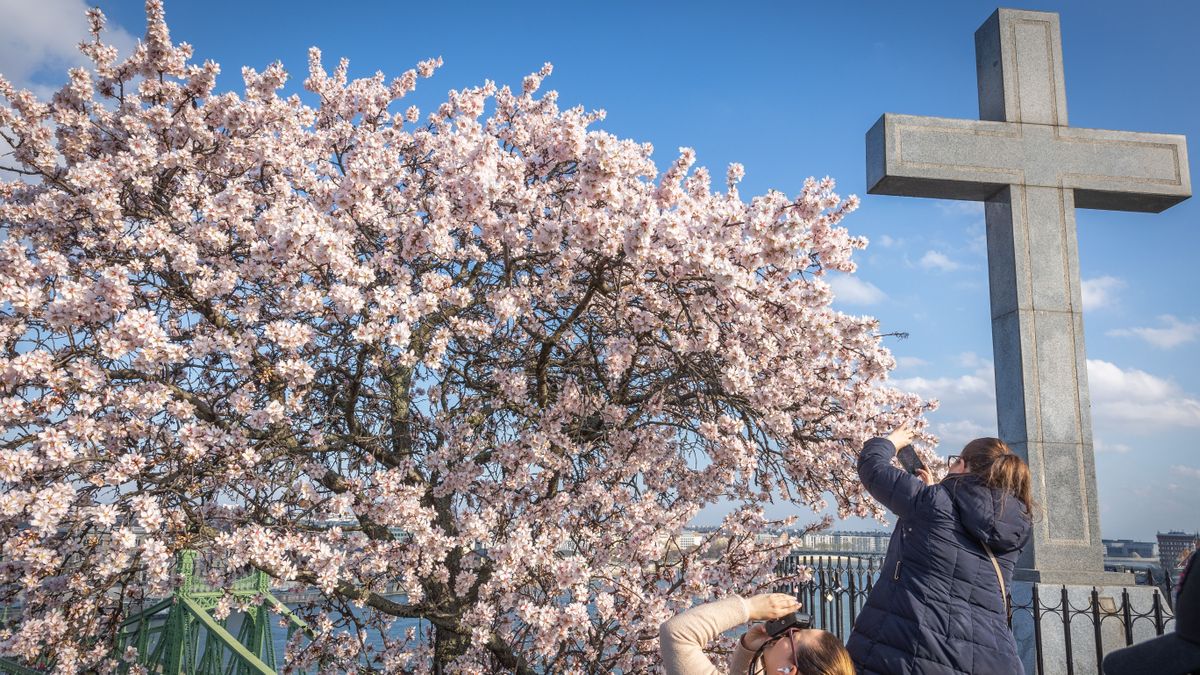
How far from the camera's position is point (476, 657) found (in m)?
5.95

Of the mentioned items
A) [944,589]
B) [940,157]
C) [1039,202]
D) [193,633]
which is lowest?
[193,633]

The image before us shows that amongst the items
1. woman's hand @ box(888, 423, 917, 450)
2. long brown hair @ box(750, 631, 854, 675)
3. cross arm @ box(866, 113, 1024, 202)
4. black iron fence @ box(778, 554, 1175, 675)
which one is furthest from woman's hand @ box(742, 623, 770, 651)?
cross arm @ box(866, 113, 1024, 202)

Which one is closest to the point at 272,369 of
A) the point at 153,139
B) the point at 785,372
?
the point at 153,139

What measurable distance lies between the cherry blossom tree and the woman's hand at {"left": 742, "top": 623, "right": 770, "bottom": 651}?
2710 millimetres

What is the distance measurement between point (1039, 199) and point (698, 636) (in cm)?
650

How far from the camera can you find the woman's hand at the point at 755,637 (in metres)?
2.19

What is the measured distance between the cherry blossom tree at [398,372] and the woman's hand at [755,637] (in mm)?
2710

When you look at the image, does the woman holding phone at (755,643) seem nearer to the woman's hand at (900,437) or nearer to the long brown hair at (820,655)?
the long brown hair at (820,655)

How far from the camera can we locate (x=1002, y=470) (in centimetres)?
293

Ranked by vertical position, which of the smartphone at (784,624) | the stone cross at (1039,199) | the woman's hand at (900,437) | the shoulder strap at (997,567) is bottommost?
the smartphone at (784,624)

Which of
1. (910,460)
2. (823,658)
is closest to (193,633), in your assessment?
(910,460)

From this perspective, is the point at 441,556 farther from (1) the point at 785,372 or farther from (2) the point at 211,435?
(1) the point at 785,372

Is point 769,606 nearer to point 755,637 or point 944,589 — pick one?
point 755,637

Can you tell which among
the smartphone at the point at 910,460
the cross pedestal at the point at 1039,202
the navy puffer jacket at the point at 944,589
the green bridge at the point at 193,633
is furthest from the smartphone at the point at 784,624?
the cross pedestal at the point at 1039,202
